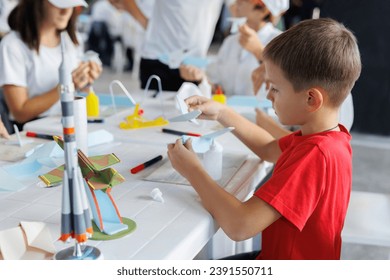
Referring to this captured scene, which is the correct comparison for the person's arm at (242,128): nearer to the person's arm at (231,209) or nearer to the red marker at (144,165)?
the red marker at (144,165)

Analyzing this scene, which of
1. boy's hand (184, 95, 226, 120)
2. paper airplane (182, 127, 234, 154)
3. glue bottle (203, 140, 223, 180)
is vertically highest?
boy's hand (184, 95, 226, 120)

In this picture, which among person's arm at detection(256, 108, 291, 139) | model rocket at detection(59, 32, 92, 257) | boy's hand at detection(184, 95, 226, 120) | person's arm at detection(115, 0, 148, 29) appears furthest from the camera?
person's arm at detection(115, 0, 148, 29)

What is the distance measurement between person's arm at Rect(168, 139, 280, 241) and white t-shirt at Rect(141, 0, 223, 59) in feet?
5.78

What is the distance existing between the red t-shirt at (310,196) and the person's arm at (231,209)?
25 millimetres

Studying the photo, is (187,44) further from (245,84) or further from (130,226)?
(130,226)

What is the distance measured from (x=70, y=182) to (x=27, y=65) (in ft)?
4.83

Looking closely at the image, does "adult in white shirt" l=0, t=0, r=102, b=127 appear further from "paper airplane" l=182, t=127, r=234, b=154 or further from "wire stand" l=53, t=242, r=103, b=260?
"wire stand" l=53, t=242, r=103, b=260

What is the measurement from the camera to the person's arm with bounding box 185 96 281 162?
1346 millimetres

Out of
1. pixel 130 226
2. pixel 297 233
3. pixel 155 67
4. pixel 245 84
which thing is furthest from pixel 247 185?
pixel 155 67

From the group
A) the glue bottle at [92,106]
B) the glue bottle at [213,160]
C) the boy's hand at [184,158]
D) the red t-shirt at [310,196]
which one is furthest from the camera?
the glue bottle at [92,106]

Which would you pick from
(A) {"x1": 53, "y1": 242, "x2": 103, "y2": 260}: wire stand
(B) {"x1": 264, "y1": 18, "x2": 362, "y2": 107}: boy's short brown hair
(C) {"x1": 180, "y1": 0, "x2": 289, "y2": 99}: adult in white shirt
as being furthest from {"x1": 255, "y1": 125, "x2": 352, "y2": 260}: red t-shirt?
(C) {"x1": 180, "y1": 0, "x2": 289, "y2": 99}: adult in white shirt

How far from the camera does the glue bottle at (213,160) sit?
1164mm

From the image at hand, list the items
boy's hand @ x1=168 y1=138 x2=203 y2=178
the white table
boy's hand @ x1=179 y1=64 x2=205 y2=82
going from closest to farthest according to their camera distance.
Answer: the white table < boy's hand @ x1=168 y1=138 x2=203 y2=178 < boy's hand @ x1=179 y1=64 x2=205 y2=82

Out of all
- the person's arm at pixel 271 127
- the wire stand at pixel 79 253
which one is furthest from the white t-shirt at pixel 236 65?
the wire stand at pixel 79 253
